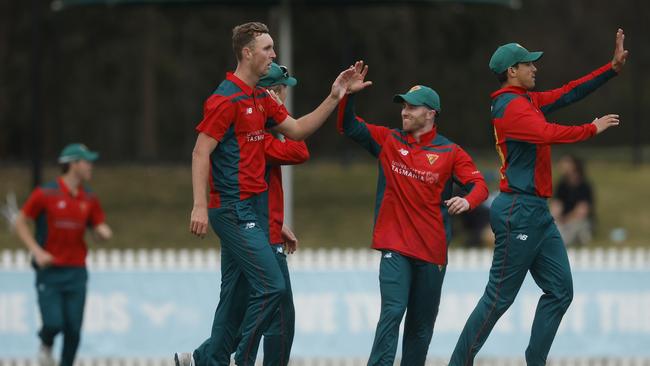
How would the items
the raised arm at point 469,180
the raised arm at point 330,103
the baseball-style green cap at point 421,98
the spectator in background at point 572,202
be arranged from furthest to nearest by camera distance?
the spectator in background at point 572,202 → the baseball-style green cap at point 421,98 → the raised arm at point 469,180 → the raised arm at point 330,103

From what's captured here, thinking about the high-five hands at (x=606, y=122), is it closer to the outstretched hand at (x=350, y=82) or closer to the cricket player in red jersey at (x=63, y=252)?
the outstretched hand at (x=350, y=82)

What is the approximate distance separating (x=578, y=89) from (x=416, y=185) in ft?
4.00

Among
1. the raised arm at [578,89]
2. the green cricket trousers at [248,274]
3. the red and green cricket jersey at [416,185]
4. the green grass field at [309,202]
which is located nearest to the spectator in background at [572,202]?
the green grass field at [309,202]

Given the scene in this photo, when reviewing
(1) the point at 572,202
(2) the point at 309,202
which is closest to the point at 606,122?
(1) the point at 572,202

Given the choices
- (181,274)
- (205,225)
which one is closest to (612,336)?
(181,274)

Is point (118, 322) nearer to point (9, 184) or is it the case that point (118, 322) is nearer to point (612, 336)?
point (612, 336)

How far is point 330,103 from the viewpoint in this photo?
319 inches

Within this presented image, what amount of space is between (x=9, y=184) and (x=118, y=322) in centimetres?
1155

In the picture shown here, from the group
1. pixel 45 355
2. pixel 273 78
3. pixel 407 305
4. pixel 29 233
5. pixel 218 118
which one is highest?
pixel 273 78

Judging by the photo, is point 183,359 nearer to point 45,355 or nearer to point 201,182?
point 201,182

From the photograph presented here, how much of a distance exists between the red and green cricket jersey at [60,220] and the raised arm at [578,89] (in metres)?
4.88

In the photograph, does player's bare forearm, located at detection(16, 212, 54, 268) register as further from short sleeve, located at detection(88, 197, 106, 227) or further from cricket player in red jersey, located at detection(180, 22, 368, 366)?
cricket player in red jersey, located at detection(180, 22, 368, 366)

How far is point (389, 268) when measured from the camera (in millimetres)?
8461

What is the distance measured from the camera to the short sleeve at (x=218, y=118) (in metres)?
7.96
